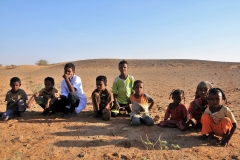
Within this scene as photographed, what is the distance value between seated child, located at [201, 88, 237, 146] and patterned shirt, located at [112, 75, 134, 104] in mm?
2041

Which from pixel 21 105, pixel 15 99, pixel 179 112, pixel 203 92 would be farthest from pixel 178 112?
pixel 15 99

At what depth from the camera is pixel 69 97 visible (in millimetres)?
5000

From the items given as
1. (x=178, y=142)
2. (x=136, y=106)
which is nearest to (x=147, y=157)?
(x=178, y=142)

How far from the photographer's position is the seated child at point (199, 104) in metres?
Answer: 4.27

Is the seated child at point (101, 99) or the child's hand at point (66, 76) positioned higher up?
the child's hand at point (66, 76)

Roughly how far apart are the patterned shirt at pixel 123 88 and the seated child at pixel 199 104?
1557 mm

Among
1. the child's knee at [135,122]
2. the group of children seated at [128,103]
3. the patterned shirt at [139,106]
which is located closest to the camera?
the group of children seated at [128,103]

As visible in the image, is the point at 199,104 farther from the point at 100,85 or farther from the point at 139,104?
the point at 100,85

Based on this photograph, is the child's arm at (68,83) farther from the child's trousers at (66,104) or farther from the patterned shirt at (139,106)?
the patterned shirt at (139,106)

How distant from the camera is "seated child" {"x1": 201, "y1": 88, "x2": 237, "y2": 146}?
12.0 feet

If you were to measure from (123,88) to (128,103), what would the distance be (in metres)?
0.40

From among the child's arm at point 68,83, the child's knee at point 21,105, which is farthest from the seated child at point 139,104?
the child's knee at point 21,105

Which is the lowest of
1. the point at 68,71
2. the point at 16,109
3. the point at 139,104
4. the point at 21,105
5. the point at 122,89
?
the point at 16,109

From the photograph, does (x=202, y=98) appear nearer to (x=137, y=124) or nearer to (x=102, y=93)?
(x=137, y=124)
